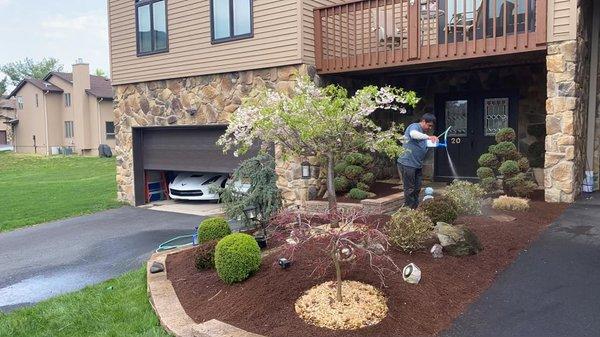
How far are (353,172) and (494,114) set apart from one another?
12.3ft

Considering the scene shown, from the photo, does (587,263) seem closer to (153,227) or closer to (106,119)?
(153,227)

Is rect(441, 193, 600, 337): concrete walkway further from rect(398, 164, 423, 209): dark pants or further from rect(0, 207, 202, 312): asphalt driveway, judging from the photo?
rect(0, 207, 202, 312): asphalt driveway

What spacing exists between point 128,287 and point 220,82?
5.63m

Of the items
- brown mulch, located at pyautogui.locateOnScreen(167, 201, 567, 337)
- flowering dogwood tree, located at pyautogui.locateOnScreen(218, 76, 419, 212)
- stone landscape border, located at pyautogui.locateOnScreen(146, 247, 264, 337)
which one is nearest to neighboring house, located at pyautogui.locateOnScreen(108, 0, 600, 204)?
flowering dogwood tree, located at pyautogui.locateOnScreen(218, 76, 419, 212)

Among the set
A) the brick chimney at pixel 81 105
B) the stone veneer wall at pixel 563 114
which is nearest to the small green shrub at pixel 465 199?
the stone veneer wall at pixel 563 114

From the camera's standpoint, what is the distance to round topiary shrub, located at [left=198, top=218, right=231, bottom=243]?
611 centimetres

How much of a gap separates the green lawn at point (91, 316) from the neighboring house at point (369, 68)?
442 centimetres

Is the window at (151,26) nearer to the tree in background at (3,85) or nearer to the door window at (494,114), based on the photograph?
the door window at (494,114)

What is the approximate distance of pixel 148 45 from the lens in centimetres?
1173

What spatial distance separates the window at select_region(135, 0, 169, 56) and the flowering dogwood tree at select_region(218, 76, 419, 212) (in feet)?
18.6

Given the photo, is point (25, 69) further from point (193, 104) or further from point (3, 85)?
point (193, 104)

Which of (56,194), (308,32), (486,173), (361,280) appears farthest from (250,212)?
(56,194)

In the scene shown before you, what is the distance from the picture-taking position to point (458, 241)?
502cm

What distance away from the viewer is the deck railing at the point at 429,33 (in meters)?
7.57
